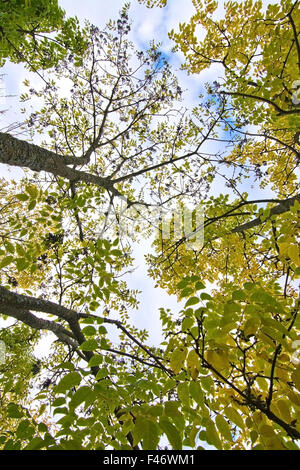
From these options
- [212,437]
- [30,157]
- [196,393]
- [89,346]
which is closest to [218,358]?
[196,393]

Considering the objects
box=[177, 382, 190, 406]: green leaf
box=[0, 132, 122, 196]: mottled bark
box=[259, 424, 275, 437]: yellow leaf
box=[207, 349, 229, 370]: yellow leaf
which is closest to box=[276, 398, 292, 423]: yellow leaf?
box=[259, 424, 275, 437]: yellow leaf

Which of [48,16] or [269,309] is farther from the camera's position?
[48,16]

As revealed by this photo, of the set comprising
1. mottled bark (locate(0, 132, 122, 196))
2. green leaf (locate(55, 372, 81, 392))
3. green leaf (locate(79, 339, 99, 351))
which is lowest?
green leaf (locate(55, 372, 81, 392))

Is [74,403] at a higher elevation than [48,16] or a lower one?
lower

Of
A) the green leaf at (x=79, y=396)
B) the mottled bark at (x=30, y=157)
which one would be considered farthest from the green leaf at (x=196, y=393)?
the mottled bark at (x=30, y=157)

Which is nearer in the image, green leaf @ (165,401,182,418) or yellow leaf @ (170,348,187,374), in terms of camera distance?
green leaf @ (165,401,182,418)

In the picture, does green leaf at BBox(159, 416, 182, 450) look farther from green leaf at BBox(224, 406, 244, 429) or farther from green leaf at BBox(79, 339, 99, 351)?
green leaf at BBox(79, 339, 99, 351)

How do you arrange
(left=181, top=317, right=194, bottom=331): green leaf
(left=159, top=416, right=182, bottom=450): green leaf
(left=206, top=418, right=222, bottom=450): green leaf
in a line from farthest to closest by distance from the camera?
(left=181, top=317, right=194, bottom=331): green leaf, (left=206, top=418, right=222, bottom=450): green leaf, (left=159, top=416, right=182, bottom=450): green leaf

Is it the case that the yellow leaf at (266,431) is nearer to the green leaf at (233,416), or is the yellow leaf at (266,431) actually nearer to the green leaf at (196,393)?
the green leaf at (233,416)

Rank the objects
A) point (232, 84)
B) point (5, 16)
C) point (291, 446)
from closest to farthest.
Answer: point (291, 446) < point (5, 16) < point (232, 84)

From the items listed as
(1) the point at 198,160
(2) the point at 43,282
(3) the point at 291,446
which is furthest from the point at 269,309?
(2) the point at 43,282

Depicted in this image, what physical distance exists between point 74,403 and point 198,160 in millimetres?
5130
